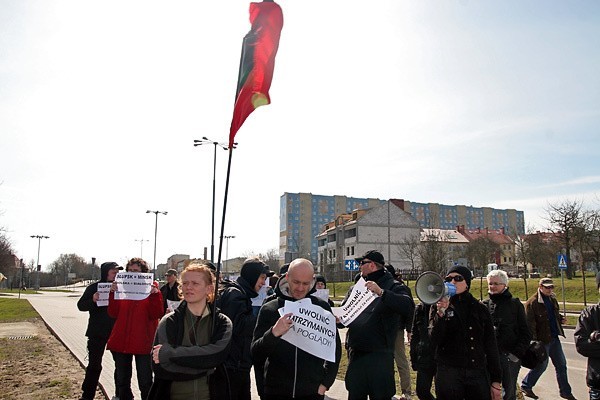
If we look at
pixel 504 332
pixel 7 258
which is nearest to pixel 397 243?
pixel 7 258

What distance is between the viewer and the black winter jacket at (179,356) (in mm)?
3689

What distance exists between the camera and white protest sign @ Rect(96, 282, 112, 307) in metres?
7.50

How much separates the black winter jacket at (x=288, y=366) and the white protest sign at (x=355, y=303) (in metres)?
0.86

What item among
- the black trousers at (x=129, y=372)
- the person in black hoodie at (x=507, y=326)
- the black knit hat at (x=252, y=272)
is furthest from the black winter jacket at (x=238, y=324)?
the person in black hoodie at (x=507, y=326)

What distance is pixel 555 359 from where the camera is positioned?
8.61 metres

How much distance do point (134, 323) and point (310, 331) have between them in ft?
10.8

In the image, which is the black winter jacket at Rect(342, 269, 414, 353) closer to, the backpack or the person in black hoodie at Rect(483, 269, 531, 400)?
the person in black hoodie at Rect(483, 269, 531, 400)

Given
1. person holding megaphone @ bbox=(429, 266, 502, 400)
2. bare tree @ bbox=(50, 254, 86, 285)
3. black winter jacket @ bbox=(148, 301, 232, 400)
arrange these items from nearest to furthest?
black winter jacket @ bbox=(148, 301, 232, 400) < person holding megaphone @ bbox=(429, 266, 502, 400) < bare tree @ bbox=(50, 254, 86, 285)

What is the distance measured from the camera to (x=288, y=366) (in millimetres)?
4156

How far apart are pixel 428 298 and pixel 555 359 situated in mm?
4378

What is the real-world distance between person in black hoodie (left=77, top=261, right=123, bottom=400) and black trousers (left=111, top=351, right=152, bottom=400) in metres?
0.82

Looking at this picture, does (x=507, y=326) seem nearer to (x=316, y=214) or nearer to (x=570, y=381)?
(x=570, y=381)

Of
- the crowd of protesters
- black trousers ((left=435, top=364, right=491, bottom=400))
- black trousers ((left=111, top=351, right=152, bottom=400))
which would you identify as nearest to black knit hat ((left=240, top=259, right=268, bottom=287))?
the crowd of protesters

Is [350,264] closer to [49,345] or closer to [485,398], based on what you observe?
[49,345]
